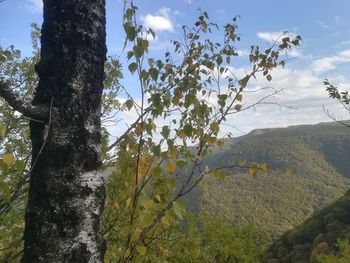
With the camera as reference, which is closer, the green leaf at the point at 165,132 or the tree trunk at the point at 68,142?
the tree trunk at the point at 68,142

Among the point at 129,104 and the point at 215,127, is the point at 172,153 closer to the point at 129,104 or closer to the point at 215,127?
the point at 129,104

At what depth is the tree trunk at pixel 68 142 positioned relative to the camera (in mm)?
1730

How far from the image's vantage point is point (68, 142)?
1.80 metres

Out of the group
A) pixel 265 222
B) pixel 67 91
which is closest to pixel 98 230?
pixel 67 91

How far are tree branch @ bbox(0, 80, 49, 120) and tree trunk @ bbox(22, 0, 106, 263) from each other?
0.04 m

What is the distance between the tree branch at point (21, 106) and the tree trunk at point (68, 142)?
0.04 meters

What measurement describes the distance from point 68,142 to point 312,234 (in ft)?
175

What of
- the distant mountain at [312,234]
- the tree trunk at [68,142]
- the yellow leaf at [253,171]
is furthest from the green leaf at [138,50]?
the distant mountain at [312,234]

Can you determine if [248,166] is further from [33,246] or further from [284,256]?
[284,256]

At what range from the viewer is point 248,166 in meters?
3.15

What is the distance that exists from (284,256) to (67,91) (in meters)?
50.1

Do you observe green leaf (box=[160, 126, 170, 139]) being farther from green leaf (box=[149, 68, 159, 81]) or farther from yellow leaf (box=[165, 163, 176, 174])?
green leaf (box=[149, 68, 159, 81])

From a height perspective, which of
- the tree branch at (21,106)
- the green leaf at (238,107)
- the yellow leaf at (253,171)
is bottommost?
the yellow leaf at (253,171)

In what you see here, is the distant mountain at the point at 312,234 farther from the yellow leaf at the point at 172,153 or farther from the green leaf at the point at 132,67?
the green leaf at the point at 132,67
